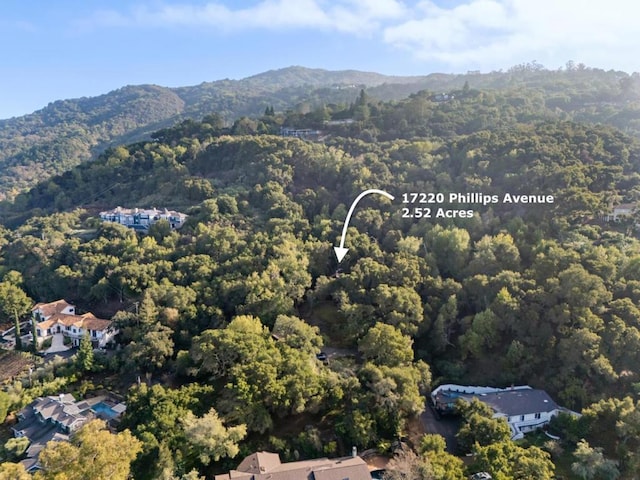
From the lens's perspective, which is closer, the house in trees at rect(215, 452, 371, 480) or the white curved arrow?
the house in trees at rect(215, 452, 371, 480)

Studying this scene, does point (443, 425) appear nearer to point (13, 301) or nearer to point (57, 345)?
point (57, 345)

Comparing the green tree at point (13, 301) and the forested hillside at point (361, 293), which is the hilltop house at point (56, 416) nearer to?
the forested hillside at point (361, 293)

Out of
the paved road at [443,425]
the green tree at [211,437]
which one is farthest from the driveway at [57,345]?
the paved road at [443,425]

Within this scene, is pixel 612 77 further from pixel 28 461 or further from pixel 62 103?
pixel 62 103

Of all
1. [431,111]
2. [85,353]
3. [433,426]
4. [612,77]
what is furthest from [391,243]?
[612,77]

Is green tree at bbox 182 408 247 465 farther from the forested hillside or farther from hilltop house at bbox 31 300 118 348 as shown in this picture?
hilltop house at bbox 31 300 118 348

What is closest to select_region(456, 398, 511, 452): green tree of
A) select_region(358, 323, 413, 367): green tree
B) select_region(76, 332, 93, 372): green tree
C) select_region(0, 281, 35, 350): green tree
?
select_region(358, 323, 413, 367): green tree
